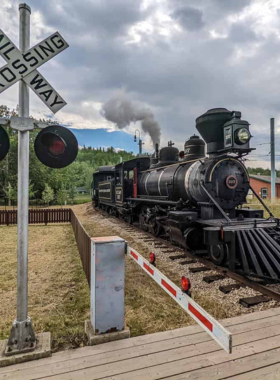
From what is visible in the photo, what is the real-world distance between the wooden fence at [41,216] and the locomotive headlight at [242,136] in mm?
11030

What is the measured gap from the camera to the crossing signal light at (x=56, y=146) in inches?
115

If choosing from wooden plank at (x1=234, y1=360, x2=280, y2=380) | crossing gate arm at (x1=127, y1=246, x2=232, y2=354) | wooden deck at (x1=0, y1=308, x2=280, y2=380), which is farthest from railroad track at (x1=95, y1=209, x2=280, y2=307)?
crossing gate arm at (x1=127, y1=246, x2=232, y2=354)

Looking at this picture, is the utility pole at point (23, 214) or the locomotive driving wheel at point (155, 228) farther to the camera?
the locomotive driving wheel at point (155, 228)

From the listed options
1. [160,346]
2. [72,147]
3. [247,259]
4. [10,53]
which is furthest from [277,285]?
[10,53]

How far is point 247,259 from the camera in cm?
529

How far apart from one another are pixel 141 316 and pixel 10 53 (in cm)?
383

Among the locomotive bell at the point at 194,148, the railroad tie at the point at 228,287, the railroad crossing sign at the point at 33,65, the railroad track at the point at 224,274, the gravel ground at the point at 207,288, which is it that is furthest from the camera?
the locomotive bell at the point at 194,148

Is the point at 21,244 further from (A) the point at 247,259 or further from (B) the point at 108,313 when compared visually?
(A) the point at 247,259

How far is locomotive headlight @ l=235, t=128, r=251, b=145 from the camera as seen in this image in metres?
6.28

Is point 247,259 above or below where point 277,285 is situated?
above

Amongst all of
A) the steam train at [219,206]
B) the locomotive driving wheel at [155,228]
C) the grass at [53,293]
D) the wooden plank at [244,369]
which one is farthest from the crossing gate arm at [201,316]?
the locomotive driving wheel at [155,228]

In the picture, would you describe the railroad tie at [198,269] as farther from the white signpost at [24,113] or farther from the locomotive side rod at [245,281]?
the white signpost at [24,113]

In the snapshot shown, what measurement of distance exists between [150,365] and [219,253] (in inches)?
151

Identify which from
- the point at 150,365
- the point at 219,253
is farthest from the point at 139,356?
the point at 219,253
